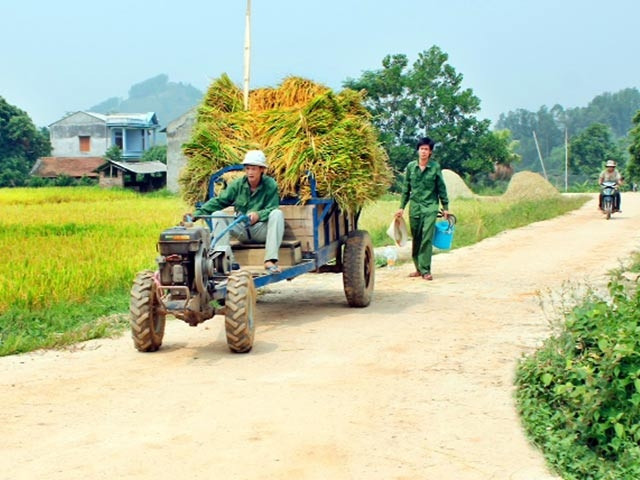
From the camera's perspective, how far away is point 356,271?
9.95m

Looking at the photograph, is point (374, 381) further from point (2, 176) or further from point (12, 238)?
point (2, 176)

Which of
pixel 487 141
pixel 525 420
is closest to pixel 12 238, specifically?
pixel 525 420

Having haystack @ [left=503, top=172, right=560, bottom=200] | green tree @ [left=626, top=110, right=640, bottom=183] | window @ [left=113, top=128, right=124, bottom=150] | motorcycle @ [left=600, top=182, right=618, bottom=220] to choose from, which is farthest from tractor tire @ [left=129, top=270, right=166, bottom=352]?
window @ [left=113, top=128, right=124, bottom=150]

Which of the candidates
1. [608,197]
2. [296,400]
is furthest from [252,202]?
[608,197]

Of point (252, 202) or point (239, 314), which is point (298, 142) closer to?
point (252, 202)

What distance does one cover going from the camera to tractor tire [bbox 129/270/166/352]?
25.1 ft

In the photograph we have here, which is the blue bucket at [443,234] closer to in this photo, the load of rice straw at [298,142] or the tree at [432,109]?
the load of rice straw at [298,142]

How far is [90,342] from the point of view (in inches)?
336

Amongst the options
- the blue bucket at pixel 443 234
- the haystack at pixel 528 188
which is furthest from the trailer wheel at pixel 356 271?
the haystack at pixel 528 188

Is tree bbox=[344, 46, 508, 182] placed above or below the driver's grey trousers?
above

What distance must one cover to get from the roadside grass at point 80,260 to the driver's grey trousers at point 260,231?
4.48ft

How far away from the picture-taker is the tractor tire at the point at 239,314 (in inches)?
297

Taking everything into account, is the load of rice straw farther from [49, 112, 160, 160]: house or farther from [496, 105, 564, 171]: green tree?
[496, 105, 564, 171]: green tree

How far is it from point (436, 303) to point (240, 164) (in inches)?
107
